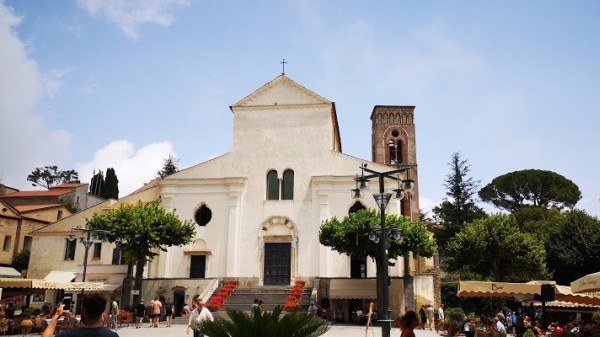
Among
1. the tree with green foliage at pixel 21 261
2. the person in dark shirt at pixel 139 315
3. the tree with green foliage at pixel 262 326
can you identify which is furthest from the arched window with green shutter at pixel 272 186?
the tree with green foliage at pixel 262 326

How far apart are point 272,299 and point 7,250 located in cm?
2646

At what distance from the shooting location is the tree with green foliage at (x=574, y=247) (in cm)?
3704

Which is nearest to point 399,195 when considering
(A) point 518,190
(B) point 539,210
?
(B) point 539,210

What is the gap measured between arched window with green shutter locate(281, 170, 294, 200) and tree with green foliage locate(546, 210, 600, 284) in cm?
2121

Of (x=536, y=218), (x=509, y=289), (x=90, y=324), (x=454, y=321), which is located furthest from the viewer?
(x=536, y=218)

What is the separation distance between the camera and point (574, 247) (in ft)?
124

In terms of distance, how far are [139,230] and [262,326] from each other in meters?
22.8

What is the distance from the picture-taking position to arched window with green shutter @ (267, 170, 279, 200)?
1334 inches

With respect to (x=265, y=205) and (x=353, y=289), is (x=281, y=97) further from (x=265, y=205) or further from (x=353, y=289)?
(x=353, y=289)

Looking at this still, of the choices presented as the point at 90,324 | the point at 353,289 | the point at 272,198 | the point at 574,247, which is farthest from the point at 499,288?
the point at 574,247

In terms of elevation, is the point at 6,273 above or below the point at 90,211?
below

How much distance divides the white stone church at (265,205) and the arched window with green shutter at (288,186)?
7cm

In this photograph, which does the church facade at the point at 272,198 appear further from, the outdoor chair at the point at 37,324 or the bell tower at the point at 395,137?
the bell tower at the point at 395,137

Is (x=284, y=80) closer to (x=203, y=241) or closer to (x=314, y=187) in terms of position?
(x=314, y=187)
